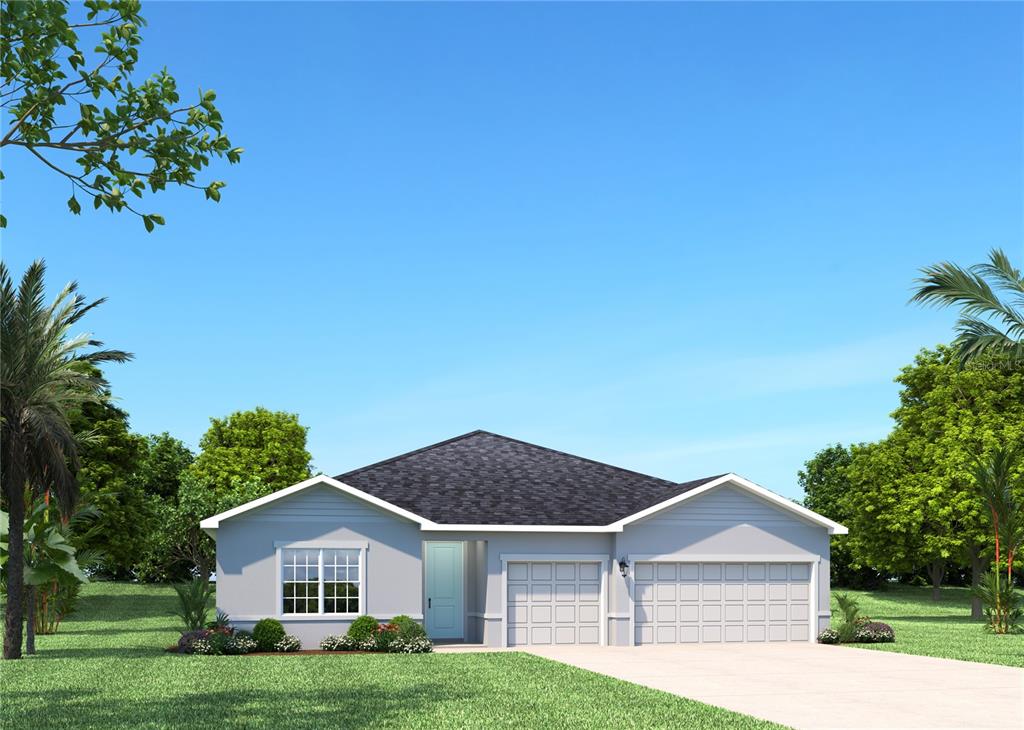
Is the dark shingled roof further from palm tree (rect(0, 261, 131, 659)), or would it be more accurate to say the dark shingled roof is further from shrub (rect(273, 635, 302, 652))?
palm tree (rect(0, 261, 131, 659))

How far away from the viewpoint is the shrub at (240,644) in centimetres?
2395

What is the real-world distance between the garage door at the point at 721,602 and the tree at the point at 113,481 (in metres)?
24.1

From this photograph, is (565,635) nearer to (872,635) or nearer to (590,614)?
(590,614)

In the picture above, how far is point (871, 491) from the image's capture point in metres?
43.0

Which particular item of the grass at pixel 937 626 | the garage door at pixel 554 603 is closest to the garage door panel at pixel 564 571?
the garage door at pixel 554 603

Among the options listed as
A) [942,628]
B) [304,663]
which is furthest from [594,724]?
[942,628]

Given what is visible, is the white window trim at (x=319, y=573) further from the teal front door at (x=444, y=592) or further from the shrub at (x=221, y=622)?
the teal front door at (x=444, y=592)

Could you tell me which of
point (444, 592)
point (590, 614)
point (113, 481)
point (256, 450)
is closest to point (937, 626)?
point (590, 614)

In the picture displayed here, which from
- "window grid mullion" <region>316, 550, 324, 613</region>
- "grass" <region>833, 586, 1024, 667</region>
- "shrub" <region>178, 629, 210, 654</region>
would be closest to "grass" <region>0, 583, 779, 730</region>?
"shrub" <region>178, 629, 210, 654</region>

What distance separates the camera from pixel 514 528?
87.5 ft

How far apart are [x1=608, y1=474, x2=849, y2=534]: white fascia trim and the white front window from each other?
637cm

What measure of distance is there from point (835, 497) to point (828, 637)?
30.8 meters

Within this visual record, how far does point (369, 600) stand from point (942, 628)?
60.9 ft

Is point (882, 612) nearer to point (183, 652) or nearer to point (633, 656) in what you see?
point (633, 656)
